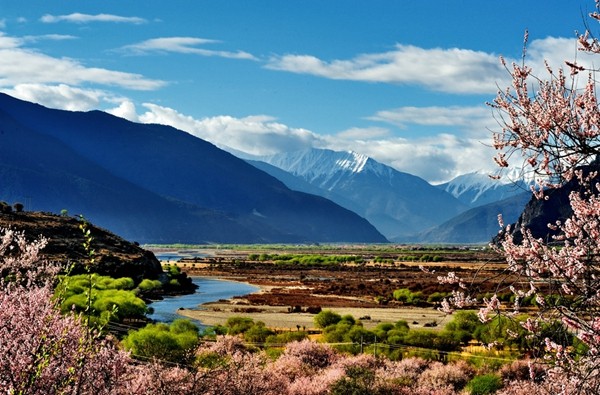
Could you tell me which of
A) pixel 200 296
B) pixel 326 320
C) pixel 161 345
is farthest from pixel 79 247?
pixel 161 345

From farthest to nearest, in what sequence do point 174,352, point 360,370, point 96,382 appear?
1. point 174,352
2. point 360,370
3. point 96,382

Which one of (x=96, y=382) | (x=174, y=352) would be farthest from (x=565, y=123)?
Result: (x=174, y=352)

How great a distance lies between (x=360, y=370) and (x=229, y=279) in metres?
87.5

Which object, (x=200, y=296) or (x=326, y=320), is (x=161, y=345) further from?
(x=200, y=296)

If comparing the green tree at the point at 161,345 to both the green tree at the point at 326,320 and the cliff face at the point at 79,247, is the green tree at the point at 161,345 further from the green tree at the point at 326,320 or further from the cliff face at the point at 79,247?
the cliff face at the point at 79,247

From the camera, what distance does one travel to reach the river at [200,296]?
58938 millimetres

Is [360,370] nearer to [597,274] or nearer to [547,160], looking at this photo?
[597,274]

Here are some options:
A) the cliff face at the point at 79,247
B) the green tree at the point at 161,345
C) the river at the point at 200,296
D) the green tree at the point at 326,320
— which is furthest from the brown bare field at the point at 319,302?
the cliff face at the point at 79,247

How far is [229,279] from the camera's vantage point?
358ft

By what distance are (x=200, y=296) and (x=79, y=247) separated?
15043mm

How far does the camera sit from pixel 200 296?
78438 millimetres

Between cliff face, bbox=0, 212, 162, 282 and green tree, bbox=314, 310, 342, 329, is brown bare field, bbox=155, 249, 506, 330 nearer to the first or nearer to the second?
green tree, bbox=314, 310, 342, 329

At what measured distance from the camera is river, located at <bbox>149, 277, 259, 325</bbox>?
58938 millimetres

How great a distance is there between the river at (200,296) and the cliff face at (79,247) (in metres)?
7.84
